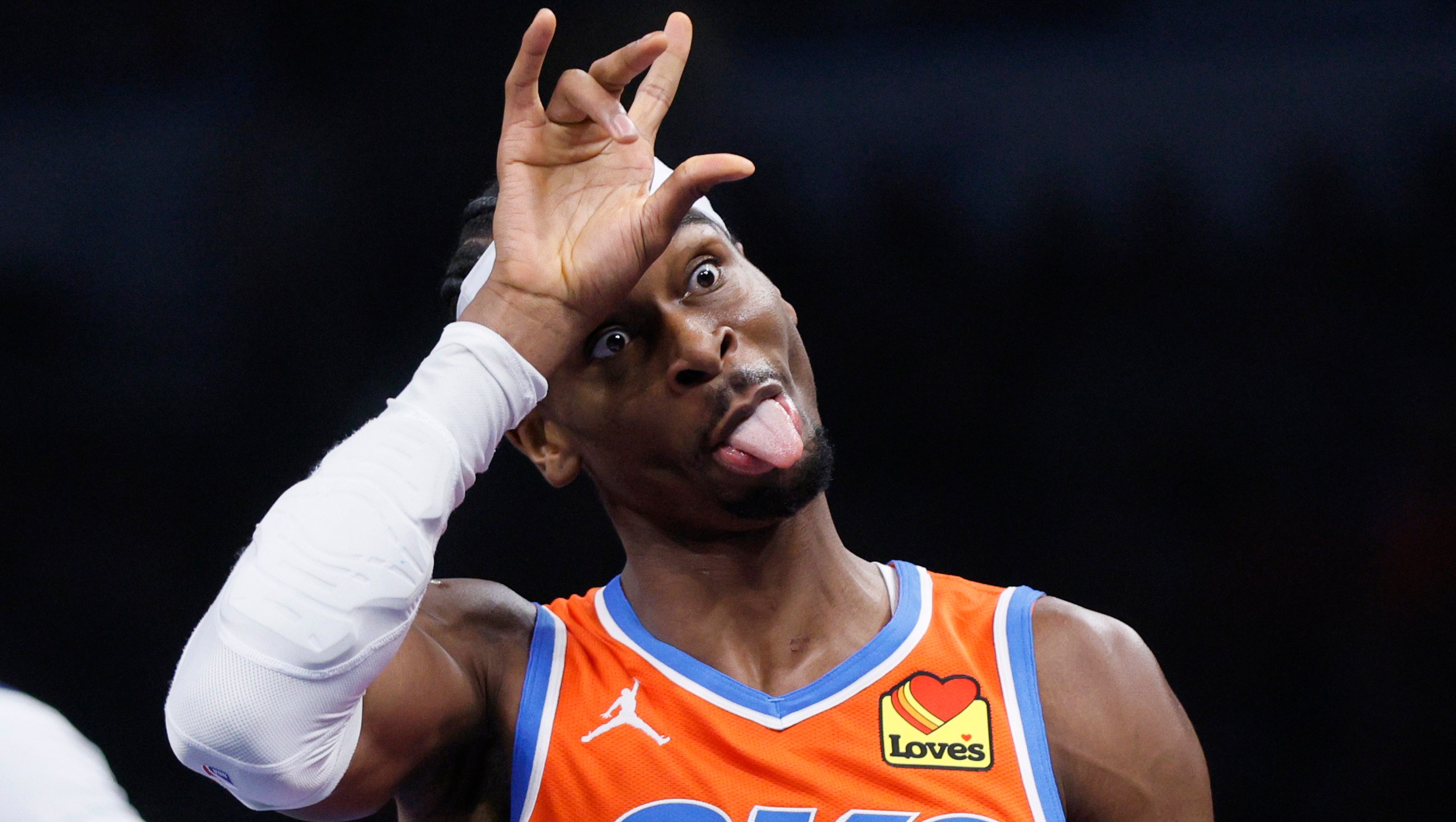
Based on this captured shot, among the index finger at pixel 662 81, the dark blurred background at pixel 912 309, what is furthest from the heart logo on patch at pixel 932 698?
A: the dark blurred background at pixel 912 309

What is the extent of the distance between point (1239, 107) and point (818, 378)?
1.36 m

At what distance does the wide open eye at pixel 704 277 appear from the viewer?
1.65 m

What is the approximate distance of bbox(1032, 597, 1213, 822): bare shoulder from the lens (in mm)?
1620

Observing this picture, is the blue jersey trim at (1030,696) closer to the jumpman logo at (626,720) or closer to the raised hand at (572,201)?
the jumpman logo at (626,720)

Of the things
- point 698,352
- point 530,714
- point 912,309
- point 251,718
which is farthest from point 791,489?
point 912,309

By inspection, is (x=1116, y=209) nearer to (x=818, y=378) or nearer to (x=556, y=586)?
(x=818, y=378)

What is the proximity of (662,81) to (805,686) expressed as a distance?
771 millimetres

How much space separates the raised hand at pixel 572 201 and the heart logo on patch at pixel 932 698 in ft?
2.06

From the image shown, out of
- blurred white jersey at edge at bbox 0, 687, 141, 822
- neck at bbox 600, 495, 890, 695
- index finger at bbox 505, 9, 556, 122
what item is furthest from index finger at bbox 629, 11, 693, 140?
blurred white jersey at edge at bbox 0, 687, 141, 822

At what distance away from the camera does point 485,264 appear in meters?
1.67

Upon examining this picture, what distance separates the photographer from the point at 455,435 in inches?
52.1

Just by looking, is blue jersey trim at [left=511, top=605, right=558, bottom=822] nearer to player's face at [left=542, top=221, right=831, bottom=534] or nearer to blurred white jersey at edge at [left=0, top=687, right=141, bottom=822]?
player's face at [left=542, top=221, right=831, bottom=534]

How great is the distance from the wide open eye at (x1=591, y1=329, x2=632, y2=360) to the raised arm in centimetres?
19

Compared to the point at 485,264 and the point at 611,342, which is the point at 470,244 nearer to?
the point at 485,264
